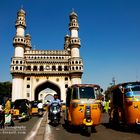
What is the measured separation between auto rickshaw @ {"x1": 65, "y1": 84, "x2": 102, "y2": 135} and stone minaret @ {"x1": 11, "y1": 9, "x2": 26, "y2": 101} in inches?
1867

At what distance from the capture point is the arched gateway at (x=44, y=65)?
58688mm

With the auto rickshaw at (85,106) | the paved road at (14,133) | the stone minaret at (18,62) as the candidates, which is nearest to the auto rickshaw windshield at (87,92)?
the auto rickshaw at (85,106)

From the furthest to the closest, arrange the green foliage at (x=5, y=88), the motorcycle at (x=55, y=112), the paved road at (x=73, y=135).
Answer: the green foliage at (x=5, y=88) < the motorcycle at (x=55, y=112) < the paved road at (x=73, y=135)

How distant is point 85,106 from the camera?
1023 centimetres

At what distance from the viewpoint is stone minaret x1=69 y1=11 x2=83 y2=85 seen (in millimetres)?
59047

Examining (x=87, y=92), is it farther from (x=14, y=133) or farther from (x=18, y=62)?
(x=18, y=62)

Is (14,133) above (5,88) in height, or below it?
below

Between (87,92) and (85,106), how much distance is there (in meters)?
0.70

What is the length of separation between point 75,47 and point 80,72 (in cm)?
656

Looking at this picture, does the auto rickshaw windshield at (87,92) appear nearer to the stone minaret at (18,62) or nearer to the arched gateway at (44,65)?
the stone minaret at (18,62)

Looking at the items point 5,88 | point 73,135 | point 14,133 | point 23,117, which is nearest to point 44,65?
point 5,88

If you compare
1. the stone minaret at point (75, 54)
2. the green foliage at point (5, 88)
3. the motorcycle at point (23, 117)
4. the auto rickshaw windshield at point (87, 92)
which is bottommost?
the motorcycle at point (23, 117)

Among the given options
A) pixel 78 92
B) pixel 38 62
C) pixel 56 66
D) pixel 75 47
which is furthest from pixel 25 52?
pixel 78 92

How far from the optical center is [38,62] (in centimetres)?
6091
